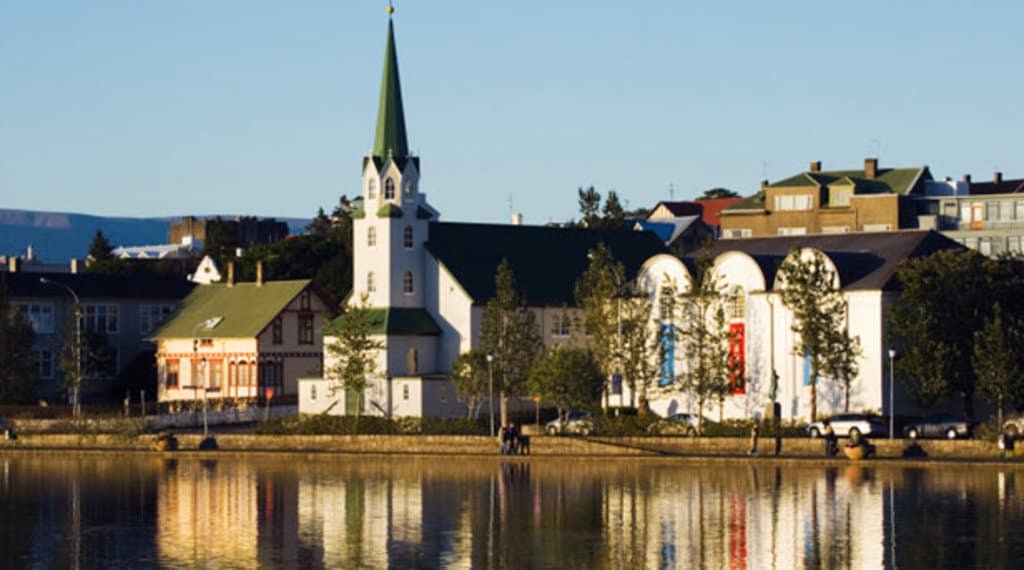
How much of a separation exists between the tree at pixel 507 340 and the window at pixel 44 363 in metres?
33.9

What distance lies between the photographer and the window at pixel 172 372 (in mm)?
103938

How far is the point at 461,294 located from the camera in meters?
90.2

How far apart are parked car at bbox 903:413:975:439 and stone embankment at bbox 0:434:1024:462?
6890mm

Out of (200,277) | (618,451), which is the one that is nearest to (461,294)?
(618,451)

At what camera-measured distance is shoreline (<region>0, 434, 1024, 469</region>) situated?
205ft

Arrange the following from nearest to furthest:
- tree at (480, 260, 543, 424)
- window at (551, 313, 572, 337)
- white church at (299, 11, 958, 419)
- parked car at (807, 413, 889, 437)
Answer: parked car at (807, 413, 889, 437), white church at (299, 11, 958, 419), tree at (480, 260, 543, 424), window at (551, 313, 572, 337)

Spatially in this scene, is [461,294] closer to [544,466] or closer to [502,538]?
[544,466]

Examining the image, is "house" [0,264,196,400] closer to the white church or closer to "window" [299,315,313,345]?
"window" [299,315,313,345]

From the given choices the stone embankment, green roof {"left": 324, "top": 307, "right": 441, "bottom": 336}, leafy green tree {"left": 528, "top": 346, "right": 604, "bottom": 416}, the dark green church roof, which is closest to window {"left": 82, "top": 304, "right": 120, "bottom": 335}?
green roof {"left": 324, "top": 307, "right": 441, "bottom": 336}

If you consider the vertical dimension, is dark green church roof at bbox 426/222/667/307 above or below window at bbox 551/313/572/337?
above

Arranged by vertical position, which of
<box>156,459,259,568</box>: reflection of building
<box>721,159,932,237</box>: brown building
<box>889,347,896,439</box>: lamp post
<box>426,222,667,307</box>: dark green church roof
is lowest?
<box>156,459,259,568</box>: reflection of building

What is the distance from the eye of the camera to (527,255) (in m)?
96.1

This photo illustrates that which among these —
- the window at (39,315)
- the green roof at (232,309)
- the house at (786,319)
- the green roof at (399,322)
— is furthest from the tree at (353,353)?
the window at (39,315)

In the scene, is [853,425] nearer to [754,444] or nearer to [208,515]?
[754,444]
